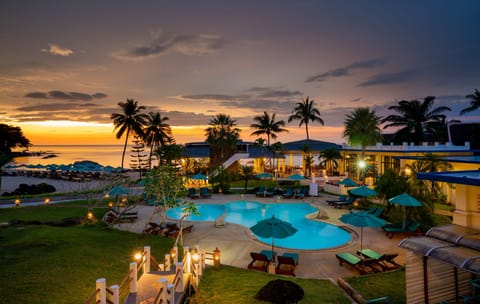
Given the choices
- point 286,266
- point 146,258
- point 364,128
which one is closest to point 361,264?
point 286,266

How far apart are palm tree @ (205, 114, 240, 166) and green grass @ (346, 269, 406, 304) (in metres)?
30.0

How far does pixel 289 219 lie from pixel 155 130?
30229mm

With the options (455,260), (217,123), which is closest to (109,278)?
(455,260)

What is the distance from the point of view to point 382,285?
28.3 feet

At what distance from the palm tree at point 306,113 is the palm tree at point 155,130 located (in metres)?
21.0

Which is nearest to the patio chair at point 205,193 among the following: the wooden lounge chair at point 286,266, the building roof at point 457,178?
the wooden lounge chair at point 286,266

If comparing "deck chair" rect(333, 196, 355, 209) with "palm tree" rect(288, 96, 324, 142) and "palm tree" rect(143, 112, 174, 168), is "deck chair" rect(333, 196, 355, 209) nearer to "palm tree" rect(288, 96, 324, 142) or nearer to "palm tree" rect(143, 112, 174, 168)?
"palm tree" rect(288, 96, 324, 142)

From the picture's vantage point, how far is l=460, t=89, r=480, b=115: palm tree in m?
35.6

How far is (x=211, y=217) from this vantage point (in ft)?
71.5

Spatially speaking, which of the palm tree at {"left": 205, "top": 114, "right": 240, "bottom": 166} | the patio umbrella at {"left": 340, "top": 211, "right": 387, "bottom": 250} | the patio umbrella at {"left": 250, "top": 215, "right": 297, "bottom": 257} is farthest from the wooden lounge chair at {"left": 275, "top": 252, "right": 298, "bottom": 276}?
the palm tree at {"left": 205, "top": 114, "right": 240, "bottom": 166}

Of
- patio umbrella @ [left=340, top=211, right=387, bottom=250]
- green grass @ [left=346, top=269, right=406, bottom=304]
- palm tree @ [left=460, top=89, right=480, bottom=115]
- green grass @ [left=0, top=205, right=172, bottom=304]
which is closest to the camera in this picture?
green grass @ [left=0, top=205, right=172, bottom=304]

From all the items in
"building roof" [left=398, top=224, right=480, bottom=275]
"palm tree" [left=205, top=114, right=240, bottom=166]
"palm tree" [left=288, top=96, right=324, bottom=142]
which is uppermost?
"palm tree" [left=288, top=96, right=324, bottom=142]

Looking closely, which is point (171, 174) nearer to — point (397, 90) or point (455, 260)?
point (455, 260)

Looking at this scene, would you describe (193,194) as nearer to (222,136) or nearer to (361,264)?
(222,136)
